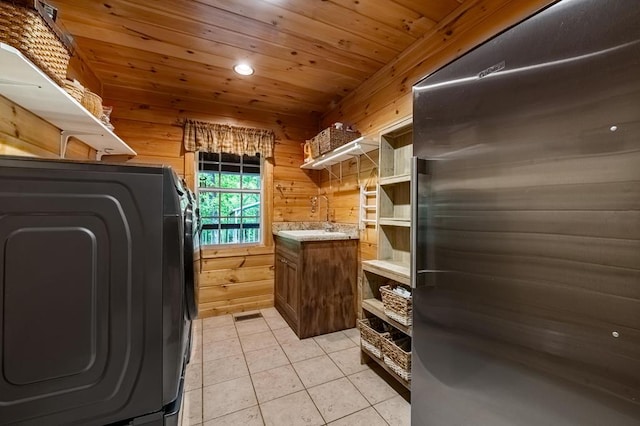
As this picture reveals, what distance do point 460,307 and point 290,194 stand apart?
2.76m

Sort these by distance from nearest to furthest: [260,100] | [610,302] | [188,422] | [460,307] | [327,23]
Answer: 1. [610,302]
2. [460,307]
3. [188,422]
4. [327,23]
5. [260,100]

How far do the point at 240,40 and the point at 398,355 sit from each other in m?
2.53

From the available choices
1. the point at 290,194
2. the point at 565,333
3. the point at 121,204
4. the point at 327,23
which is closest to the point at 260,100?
the point at 290,194

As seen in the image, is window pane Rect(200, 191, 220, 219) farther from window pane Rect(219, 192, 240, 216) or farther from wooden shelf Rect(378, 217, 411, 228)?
wooden shelf Rect(378, 217, 411, 228)

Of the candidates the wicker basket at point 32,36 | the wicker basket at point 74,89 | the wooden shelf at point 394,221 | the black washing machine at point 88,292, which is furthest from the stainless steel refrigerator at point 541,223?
the wicker basket at point 74,89

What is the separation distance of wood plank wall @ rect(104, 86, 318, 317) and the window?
17cm

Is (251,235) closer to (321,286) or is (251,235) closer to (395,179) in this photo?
(321,286)

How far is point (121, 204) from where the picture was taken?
76 centimetres

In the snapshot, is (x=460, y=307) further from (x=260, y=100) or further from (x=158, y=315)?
(x=260, y=100)

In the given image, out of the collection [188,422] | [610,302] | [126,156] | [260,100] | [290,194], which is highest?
[260,100]

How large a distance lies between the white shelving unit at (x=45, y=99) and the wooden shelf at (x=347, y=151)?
1.85 meters

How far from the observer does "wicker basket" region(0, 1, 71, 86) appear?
92 centimetres

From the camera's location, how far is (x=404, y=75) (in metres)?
2.19

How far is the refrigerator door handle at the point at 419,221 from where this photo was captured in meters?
1.11
